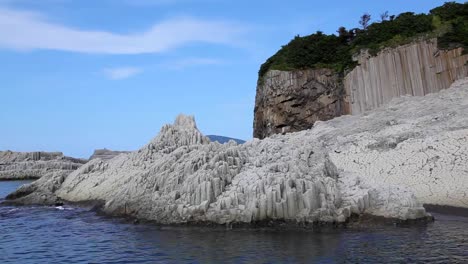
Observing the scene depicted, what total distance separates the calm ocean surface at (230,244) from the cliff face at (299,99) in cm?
3332

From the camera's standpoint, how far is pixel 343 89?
53.2 meters

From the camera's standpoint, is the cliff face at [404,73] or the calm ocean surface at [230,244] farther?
the cliff face at [404,73]

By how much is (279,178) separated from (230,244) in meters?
4.59

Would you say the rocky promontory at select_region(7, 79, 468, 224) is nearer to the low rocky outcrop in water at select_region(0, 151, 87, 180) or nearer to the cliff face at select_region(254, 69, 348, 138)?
the cliff face at select_region(254, 69, 348, 138)

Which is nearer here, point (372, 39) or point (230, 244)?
point (230, 244)

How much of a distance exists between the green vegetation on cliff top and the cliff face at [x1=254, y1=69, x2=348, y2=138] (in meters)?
1.52

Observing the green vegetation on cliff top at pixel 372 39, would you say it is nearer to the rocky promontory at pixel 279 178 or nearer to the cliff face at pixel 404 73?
the cliff face at pixel 404 73

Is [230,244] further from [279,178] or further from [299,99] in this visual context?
[299,99]

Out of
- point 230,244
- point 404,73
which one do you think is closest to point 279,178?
point 230,244

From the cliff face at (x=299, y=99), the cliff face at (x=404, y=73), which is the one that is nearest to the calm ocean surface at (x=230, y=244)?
the cliff face at (x=404, y=73)

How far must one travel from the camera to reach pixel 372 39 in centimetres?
5300

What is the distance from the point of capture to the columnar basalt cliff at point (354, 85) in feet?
138

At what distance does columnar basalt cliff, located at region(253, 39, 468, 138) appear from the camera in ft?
138

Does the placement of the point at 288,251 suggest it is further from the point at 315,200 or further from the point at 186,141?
the point at 186,141
